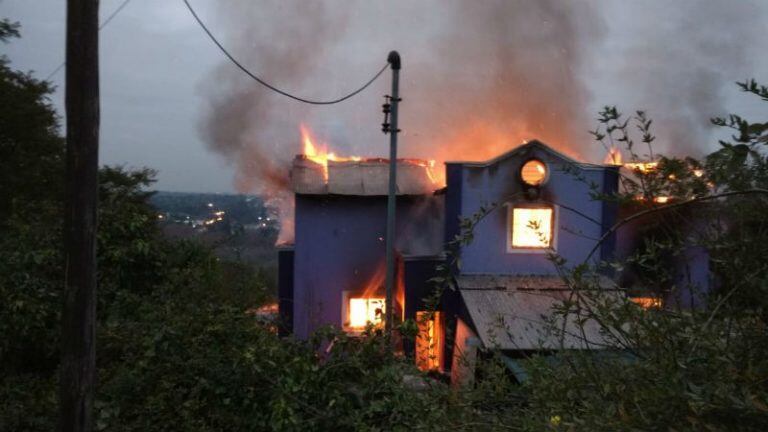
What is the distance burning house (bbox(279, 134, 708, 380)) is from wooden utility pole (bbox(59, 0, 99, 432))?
17.6 ft

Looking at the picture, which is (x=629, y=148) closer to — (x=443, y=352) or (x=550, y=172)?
(x=550, y=172)

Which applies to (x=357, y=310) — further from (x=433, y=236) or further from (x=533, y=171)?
(x=533, y=171)

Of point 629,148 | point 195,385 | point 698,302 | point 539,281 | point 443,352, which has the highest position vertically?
point 629,148

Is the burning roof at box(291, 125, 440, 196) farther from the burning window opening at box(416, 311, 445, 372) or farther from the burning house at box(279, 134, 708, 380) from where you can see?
the burning window opening at box(416, 311, 445, 372)

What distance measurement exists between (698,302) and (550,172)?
8398 mm

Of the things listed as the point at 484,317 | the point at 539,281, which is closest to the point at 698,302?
the point at 484,317

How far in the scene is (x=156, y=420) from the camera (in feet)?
19.1

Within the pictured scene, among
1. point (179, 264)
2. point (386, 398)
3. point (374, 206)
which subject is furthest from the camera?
point (374, 206)

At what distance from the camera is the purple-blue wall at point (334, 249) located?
12906mm

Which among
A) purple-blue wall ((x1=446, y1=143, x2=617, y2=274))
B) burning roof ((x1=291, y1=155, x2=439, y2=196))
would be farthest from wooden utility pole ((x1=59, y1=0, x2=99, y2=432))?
burning roof ((x1=291, y1=155, x2=439, y2=196))

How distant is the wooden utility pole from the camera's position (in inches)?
171

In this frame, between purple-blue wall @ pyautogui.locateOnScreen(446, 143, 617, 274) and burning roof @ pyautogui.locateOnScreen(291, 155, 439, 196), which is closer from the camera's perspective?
purple-blue wall @ pyautogui.locateOnScreen(446, 143, 617, 274)

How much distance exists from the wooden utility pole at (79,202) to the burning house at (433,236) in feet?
17.6

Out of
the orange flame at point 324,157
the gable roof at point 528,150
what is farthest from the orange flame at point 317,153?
the gable roof at point 528,150
